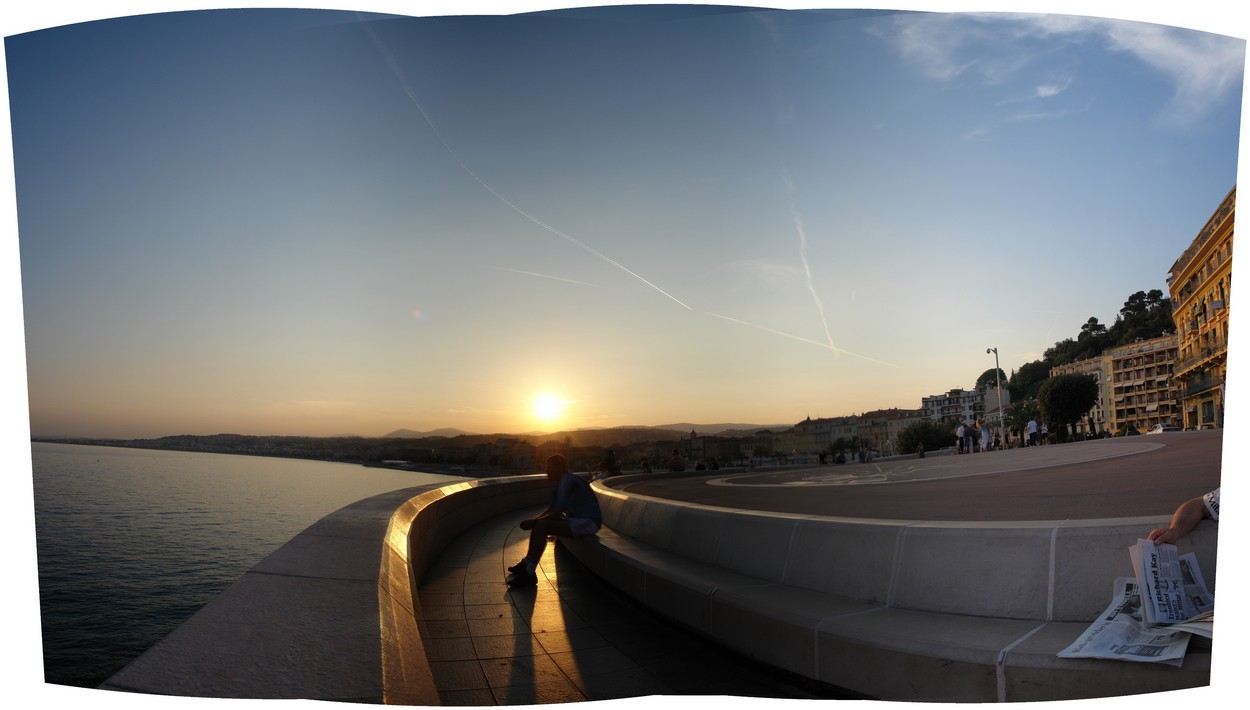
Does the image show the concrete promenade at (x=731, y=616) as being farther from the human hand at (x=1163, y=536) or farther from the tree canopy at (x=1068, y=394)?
the tree canopy at (x=1068, y=394)

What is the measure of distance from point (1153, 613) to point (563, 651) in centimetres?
316

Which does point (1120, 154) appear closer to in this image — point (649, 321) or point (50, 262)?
point (649, 321)

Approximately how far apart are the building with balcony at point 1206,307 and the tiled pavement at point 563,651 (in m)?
3.12

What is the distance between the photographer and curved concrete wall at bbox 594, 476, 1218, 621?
127 inches

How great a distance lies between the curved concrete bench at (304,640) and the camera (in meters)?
2.66

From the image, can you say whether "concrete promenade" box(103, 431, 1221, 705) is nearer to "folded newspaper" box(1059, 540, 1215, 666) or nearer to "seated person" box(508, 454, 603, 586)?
"folded newspaper" box(1059, 540, 1215, 666)

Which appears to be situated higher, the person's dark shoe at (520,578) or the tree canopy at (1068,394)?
the tree canopy at (1068,394)

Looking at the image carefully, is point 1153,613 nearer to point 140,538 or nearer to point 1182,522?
point 1182,522

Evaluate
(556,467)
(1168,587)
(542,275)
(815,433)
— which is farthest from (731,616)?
(815,433)

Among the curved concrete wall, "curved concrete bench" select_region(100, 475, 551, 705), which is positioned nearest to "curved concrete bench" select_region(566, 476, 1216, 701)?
the curved concrete wall

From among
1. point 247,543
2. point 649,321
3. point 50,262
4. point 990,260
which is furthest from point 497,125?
point 247,543

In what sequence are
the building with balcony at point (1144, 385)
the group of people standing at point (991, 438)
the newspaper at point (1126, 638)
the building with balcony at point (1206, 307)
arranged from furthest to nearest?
the group of people standing at point (991, 438), the building with balcony at point (1144, 385), the building with balcony at point (1206, 307), the newspaper at point (1126, 638)

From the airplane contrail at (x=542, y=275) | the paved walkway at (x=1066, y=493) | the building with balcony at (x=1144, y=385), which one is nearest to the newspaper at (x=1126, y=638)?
the paved walkway at (x=1066, y=493)

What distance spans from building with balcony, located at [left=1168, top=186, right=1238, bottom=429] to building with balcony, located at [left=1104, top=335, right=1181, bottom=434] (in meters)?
0.25
